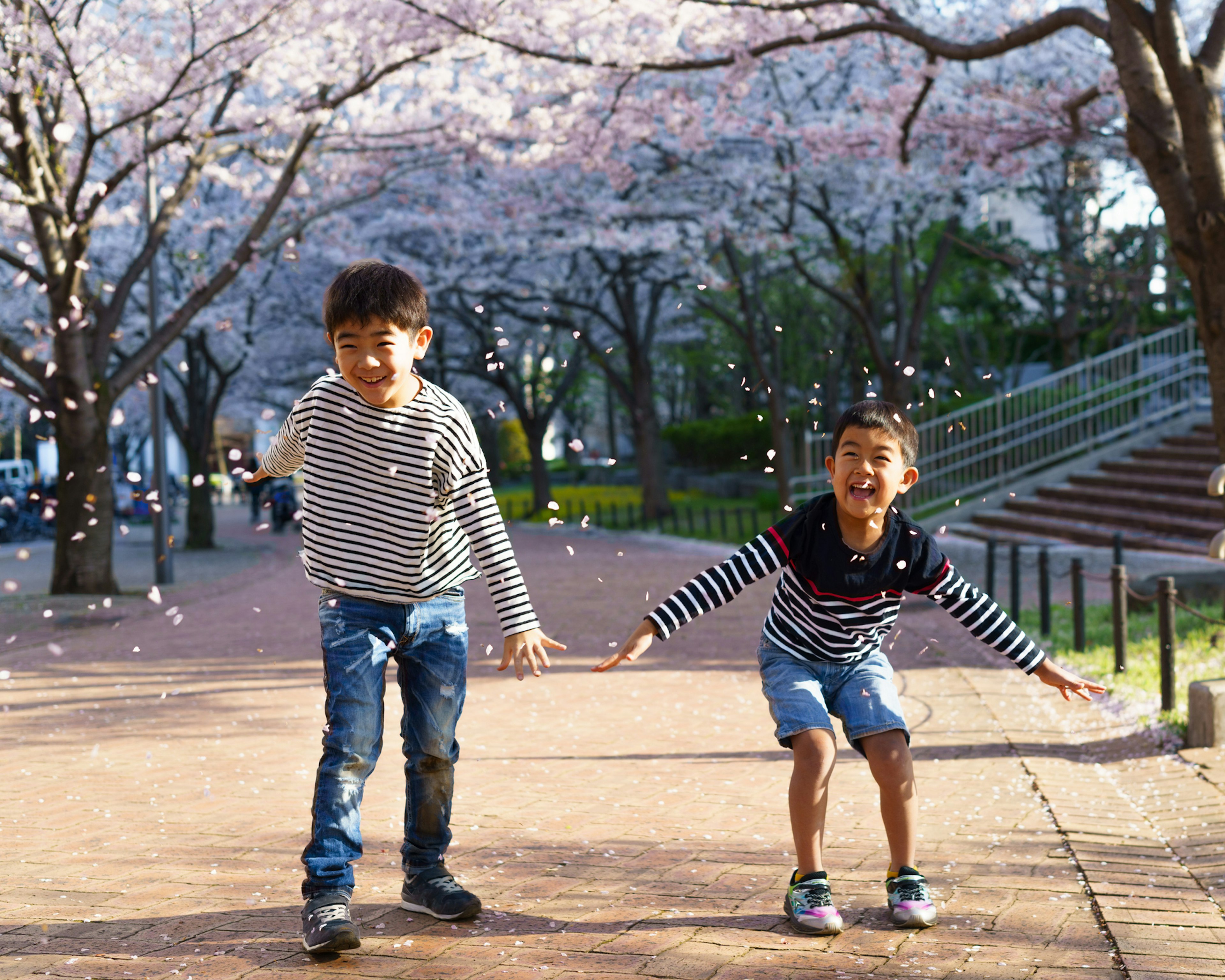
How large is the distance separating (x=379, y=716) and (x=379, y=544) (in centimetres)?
48

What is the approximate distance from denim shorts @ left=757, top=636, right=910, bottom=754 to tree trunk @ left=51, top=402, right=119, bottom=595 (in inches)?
490

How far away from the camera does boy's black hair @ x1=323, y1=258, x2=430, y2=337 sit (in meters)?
3.53

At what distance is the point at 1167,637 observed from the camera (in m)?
6.98

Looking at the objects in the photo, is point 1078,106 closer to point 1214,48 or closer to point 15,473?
point 1214,48

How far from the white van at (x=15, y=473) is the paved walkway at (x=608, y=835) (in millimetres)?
28947

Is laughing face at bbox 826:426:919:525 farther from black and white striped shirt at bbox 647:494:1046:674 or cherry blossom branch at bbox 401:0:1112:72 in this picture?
cherry blossom branch at bbox 401:0:1112:72

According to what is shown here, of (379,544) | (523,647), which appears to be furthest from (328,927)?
(379,544)

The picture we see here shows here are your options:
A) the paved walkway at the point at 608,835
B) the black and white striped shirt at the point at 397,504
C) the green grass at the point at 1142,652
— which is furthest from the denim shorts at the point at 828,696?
the green grass at the point at 1142,652

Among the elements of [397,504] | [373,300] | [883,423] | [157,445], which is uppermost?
[157,445]

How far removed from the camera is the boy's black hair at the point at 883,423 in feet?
12.0

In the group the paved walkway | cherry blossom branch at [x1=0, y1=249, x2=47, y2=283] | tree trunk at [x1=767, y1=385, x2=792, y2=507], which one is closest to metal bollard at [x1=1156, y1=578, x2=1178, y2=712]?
the paved walkway

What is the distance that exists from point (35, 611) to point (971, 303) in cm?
2721

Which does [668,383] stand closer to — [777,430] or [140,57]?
[777,430]

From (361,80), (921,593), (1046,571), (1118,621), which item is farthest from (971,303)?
(921,593)
